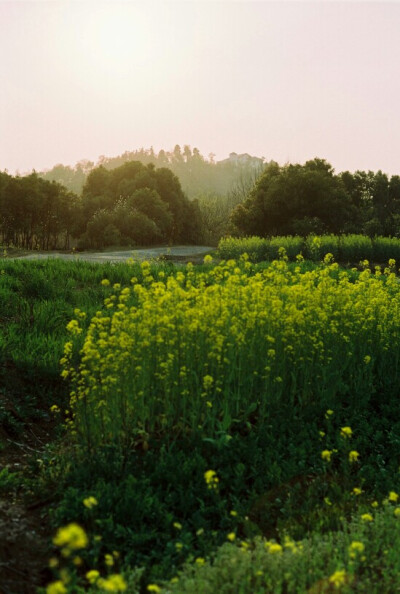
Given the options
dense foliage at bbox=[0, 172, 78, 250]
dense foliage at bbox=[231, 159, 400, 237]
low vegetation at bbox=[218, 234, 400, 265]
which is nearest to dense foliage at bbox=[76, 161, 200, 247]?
dense foliage at bbox=[0, 172, 78, 250]

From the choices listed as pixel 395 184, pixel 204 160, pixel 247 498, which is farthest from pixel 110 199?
pixel 204 160

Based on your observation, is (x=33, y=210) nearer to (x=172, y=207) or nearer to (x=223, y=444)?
(x=172, y=207)

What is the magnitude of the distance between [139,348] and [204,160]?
13241 cm

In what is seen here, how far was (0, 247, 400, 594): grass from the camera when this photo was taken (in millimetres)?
3473

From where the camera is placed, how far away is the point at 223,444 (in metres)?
4.87

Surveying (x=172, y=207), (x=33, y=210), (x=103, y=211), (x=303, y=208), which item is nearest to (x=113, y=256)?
(x=303, y=208)

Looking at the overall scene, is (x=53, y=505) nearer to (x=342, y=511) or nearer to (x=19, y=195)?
(x=342, y=511)

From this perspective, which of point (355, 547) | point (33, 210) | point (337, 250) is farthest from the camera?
point (33, 210)

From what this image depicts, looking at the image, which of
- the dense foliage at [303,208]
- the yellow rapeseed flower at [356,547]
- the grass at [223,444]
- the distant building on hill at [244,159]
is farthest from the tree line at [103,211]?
the distant building on hill at [244,159]

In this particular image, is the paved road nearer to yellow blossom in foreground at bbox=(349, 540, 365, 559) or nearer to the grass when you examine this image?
the grass

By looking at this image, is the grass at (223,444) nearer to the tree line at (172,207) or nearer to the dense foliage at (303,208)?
the dense foliage at (303,208)

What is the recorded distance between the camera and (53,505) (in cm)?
435

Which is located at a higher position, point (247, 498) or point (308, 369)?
point (308, 369)

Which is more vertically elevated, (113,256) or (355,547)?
(113,256)
